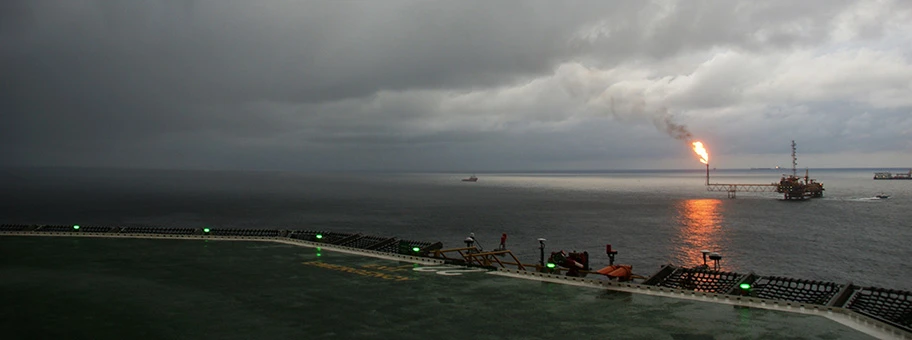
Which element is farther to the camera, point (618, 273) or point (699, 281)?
point (699, 281)

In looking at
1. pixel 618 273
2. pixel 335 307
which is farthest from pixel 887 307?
pixel 335 307

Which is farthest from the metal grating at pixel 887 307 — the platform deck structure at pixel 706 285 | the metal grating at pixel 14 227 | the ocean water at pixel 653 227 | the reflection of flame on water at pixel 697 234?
the metal grating at pixel 14 227

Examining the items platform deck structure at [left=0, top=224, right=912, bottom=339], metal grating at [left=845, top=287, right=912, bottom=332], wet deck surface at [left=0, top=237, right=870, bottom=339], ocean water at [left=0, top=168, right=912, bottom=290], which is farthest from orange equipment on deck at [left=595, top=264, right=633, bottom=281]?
ocean water at [left=0, top=168, right=912, bottom=290]

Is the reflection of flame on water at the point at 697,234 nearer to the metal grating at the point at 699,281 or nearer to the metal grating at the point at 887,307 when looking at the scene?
the metal grating at the point at 699,281

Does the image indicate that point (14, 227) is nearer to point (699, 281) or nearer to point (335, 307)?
point (335, 307)

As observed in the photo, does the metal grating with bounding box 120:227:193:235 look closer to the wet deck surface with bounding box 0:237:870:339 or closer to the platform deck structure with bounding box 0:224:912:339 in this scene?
the platform deck structure with bounding box 0:224:912:339

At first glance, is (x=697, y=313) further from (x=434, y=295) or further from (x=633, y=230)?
(x=633, y=230)
